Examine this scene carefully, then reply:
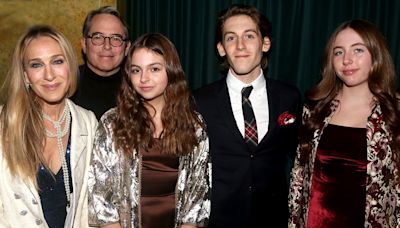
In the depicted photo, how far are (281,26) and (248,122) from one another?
893 millimetres

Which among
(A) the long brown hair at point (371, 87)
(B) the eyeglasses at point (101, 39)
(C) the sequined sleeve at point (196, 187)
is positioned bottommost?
(C) the sequined sleeve at point (196, 187)

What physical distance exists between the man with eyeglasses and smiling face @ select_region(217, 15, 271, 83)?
0.68 metres

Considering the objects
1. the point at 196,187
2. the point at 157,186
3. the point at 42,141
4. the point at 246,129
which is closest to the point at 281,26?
the point at 246,129

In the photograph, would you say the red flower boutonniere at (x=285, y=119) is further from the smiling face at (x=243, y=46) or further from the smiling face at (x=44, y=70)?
the smiling face at (x=44, y=70)

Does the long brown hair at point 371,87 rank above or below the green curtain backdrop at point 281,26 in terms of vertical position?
below

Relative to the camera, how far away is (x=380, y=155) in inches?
76.6

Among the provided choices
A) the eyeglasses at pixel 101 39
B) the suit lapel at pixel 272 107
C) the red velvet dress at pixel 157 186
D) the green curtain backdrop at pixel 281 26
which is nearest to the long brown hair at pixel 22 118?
the red velvet dress at pixel 157 186

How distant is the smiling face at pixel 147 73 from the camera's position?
78.2 inches

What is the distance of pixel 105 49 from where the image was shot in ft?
8.25

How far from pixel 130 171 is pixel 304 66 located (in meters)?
1.43

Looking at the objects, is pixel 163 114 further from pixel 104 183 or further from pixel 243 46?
pixel 243 46

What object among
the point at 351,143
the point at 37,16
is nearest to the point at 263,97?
the point at 351,143

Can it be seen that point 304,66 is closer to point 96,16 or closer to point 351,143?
point 351,143

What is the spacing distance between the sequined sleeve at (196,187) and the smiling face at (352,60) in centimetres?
75
